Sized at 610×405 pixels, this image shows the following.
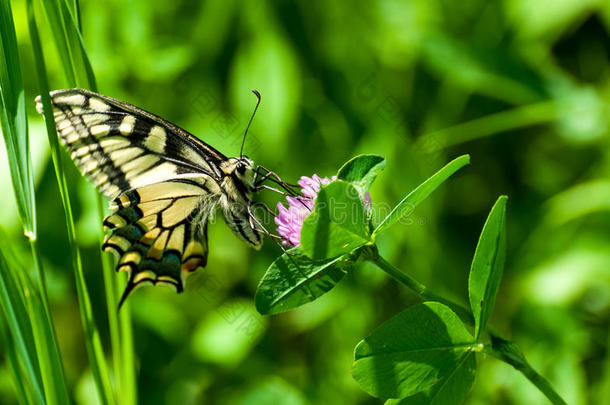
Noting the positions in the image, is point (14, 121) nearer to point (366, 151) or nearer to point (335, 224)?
point (335, 224)

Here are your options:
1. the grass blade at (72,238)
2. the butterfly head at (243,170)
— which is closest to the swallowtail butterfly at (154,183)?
the butterfly head at (243,170)

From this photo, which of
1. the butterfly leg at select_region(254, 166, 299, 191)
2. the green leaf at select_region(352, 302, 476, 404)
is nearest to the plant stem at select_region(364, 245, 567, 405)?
the green leaf at select_region(352, 302, 476, 404)

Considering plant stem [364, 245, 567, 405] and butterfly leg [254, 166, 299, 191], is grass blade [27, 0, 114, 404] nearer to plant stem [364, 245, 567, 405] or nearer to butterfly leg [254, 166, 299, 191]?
butterfly leg [254, 166, 299, 191]

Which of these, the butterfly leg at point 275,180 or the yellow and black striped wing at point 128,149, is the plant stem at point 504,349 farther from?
the yellow and black striped wing at point 128,149

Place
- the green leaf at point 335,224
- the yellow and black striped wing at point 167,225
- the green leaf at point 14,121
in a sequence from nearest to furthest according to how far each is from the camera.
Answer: the green leaf at point 335,224 < the green leaf at point 14,121 < the yellow and black striped wing at point 167,225

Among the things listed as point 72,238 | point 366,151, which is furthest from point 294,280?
point 366,151

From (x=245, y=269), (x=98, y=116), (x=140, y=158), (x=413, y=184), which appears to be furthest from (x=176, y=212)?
(x=413, y=184)

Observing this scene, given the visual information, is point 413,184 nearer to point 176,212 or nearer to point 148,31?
point 176,212
